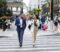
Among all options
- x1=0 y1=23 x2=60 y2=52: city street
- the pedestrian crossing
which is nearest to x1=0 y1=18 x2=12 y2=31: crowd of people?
x1=0 y1=23 x2=60 y2=52: city street

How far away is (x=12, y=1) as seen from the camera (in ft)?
449

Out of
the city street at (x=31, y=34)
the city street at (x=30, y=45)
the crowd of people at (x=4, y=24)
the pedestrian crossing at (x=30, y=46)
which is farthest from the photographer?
the crowd of people at (x=4, y=24)

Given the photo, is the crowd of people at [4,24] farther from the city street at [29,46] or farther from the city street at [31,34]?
the city street at [29,46]

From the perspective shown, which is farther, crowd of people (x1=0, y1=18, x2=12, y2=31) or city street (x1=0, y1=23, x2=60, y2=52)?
crowd of people (x1=0, y1=18, x2=12, y2=31)

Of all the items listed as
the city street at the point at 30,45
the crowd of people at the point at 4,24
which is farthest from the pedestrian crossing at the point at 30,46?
the crowd of people at the point at 4,24

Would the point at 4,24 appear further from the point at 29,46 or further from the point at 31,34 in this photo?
the point at 29,46

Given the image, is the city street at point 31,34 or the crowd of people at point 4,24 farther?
the crowd of people at point 4,24

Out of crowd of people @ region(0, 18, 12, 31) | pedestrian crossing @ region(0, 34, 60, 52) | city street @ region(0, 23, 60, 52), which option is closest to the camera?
pedestrian crossing @ region(0, 34, 60, 52)

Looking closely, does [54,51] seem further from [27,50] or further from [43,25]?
[43,25]

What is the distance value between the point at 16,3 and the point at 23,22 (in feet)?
390

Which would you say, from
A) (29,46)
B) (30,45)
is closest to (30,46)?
(29,46)

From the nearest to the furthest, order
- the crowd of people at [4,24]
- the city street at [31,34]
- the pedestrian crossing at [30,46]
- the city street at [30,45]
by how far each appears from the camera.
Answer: the pedestrian crossing at [30,46] < the city street at [30,45] < the city street at [31,34] < the crowd of people at [4,24]

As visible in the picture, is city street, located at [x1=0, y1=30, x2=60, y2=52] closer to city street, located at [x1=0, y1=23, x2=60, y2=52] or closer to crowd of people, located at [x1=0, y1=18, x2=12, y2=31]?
city street, located at [x1=0, y1=23, x2=60, y2=52]

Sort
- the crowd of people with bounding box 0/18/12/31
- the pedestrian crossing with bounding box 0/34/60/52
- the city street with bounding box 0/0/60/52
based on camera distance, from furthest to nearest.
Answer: the crowd of people with bounding box 0/18/12/31, the city street with bounding box 0/0/60/52, the pedestrian crossing with bounding box 0/34/60/52
